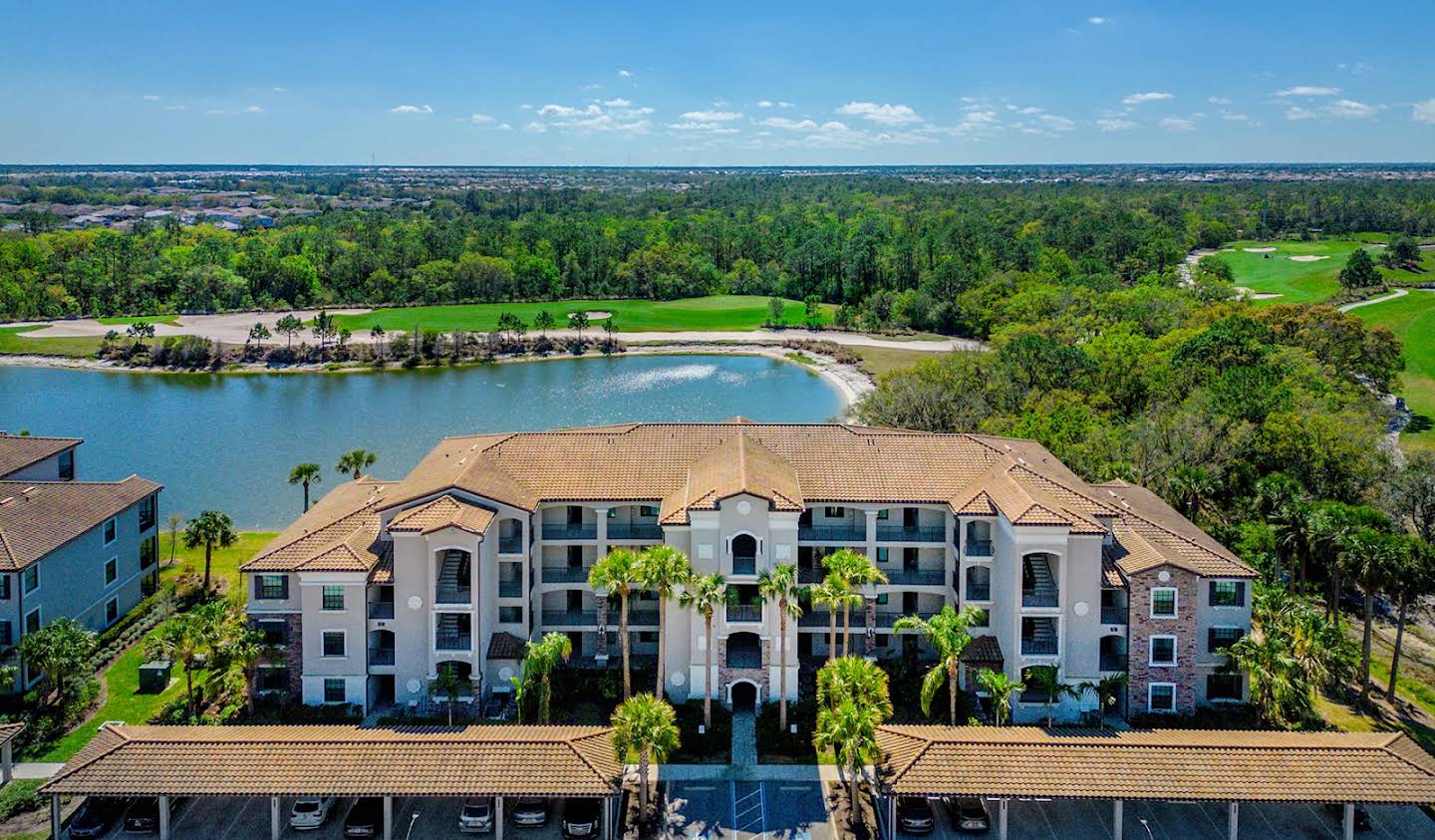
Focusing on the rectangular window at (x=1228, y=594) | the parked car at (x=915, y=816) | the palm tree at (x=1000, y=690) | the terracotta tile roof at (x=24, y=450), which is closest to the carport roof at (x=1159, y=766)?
the parked car at (x=915, y=816)

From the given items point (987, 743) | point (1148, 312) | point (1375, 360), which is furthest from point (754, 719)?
point (1148, 312)

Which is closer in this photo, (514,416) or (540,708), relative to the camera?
(540,708)

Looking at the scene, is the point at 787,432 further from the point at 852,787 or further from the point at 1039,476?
the point at 852,787

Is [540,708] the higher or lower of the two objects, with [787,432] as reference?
lower

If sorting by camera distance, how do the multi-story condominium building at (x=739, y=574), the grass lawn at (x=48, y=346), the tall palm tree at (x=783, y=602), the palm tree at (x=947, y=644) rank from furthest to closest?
the grass lawn at (x=48, y=346) → the multi-story condominium building at (x=739, y=574) → the tall palm tree at (x=783, y=602) → the palm tree at (x=947, y=644)

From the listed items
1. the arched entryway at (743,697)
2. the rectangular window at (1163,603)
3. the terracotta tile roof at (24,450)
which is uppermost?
the terracotta tile roof at (24,450)

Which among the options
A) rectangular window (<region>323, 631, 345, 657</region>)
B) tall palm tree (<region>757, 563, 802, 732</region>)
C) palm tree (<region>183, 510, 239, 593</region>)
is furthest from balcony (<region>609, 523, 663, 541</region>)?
palm tree (<region>183, 510, 239, 593</region>)

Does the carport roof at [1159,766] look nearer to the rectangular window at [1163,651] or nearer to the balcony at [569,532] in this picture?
the rectangular window at [1163,651]

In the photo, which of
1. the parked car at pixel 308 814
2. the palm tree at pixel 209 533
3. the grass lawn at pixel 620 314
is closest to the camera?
the parked car at pixel 308 814
